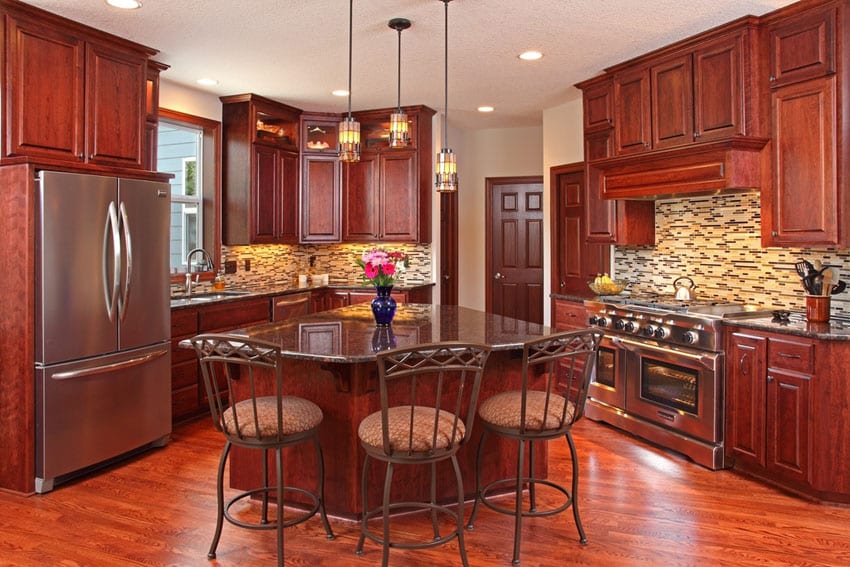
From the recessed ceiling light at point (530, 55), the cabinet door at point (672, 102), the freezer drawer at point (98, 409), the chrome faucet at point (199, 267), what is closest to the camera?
the freezer drawer at point (98, 409)

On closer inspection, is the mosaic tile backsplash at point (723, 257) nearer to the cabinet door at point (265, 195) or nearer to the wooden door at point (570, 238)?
the wooden door at point (570, 238)

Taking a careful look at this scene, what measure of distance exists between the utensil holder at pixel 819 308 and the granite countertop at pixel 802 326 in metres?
0.03

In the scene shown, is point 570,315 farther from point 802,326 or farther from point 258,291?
point 258,291

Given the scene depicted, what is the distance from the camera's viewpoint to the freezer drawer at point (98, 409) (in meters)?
3.42

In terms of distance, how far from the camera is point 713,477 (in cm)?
368

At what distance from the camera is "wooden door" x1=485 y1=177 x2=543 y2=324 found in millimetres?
7461

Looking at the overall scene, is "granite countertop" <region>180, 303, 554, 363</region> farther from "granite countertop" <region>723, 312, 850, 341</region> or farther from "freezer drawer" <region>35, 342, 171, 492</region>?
"granite countertop" <region>723, 312, 850, 341</region>

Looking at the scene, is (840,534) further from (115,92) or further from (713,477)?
(115,92)

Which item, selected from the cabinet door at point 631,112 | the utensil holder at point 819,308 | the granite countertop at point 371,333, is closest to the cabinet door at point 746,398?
the utensil holder at point 819,308

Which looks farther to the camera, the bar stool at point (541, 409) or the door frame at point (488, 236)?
the door frame at point (488, 236)

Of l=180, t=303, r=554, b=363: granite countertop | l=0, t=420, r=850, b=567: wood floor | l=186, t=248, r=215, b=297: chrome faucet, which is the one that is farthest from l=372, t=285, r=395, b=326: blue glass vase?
l=186, t=248, r=215, b=297: chrome faucet

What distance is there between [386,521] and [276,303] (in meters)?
3.54

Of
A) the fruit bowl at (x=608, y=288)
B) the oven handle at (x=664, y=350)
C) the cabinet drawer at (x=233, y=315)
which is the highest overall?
the fruit bowl at (x=608, y=288)

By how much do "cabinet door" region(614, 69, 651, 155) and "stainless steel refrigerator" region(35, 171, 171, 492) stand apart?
129 inches
